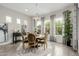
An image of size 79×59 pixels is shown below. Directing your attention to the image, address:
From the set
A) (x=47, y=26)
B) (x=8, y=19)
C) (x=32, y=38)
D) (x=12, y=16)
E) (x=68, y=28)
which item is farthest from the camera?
(x=47, y=26)

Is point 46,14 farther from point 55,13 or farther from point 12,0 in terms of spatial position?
point 12,0

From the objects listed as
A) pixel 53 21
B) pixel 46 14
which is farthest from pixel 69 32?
pixel 46 14

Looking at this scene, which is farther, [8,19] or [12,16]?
[12,16]

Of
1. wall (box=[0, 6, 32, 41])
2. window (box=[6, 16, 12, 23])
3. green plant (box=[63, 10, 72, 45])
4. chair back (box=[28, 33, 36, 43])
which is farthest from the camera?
window (box=[6, 16, 12, 23])

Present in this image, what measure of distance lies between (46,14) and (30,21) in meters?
1.69

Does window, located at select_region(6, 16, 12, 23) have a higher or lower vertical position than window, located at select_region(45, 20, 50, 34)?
higher

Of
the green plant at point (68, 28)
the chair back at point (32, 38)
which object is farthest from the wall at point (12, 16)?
the green plant at point (68, 28)

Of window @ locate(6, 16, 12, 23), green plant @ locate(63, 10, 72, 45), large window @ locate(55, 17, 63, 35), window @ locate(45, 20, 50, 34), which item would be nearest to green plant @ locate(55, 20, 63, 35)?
large window @ locate(55, 17, 63, 35)

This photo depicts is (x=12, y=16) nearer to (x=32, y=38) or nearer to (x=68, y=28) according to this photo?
(x=32, y=38)

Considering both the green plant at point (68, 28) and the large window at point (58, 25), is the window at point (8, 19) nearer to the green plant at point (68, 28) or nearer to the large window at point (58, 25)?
the large window at point (58, 25)

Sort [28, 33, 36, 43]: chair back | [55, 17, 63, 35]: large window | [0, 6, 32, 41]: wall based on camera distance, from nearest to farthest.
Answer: [28, 33, 36, 43]: chair back
[0, 6, 32, 41]: wall
[55, 17, 63, 35]: large window

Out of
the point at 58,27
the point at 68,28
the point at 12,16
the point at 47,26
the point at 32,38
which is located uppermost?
the point at 12,16

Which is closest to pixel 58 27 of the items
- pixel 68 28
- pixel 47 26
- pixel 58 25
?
pixel 58 25

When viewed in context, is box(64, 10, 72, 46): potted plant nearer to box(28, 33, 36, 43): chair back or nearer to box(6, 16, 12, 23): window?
box(28, 33, 36, 43): chair back
